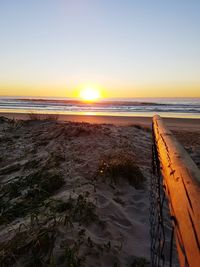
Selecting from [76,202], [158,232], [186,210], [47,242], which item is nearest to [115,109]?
[76,202]

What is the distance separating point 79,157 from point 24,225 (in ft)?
10.6

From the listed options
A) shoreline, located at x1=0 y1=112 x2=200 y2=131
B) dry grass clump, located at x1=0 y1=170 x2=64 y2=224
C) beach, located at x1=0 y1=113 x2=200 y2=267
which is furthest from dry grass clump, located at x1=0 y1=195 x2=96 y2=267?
shoreline, located at x1=0 y1=112 x2=200 y2=131

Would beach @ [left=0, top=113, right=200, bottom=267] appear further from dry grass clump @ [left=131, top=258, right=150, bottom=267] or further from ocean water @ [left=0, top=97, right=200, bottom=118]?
ocean water @ [left=0, top=97, right=200, bottom=118]

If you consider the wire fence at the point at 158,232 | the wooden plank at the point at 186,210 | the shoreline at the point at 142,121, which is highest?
the wooden plank at the point at 186,210

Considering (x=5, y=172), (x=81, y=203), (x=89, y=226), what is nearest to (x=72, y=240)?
(x=89, y=226)

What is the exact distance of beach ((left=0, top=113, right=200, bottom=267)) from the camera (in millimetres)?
3232

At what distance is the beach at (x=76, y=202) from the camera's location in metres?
3.23

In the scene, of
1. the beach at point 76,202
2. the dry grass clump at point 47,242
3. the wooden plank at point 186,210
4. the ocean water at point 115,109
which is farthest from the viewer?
the ocean water at point 115,109

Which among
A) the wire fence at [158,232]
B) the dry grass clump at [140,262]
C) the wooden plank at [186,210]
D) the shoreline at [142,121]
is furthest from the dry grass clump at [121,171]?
the shoreline at [142,121]

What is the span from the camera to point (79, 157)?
6.68 m

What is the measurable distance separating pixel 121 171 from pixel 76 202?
1.42 meters

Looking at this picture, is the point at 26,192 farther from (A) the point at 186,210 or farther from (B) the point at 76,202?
(A) the point at 186,210

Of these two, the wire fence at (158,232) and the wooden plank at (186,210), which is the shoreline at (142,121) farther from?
the wooden plank at (186,210)

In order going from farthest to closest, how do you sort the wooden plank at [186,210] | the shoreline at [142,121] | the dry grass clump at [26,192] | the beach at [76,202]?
the shoreline at [142,121], the dry grass clump at [26,192], the beach at [76,202], the wooden plank at [186,210]
